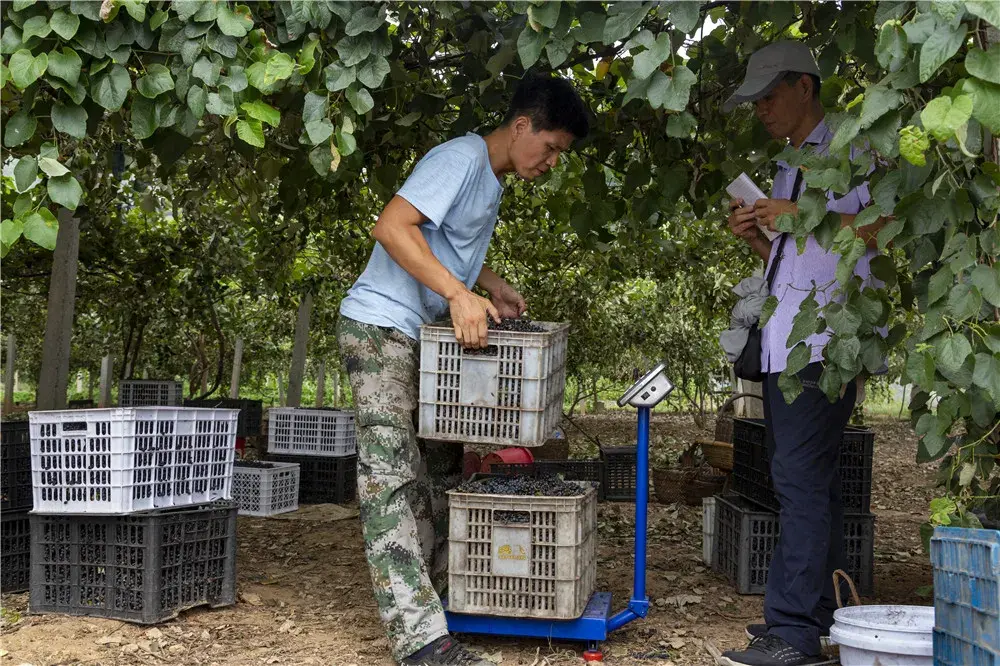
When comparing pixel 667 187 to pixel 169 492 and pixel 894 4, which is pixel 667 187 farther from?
pixel 169 492

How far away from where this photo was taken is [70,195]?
8.94 feet

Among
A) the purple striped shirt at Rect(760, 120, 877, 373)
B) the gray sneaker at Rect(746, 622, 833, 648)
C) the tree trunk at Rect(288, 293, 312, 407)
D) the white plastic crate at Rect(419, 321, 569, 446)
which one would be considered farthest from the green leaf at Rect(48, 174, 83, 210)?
the tree trunk at Rect(288, 293, 312, 407)

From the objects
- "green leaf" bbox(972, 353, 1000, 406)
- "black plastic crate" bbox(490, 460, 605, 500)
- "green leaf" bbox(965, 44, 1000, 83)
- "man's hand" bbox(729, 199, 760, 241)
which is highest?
"green leaf" bbox(965, 44, 1000, 83)

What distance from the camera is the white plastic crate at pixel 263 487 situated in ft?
20.3

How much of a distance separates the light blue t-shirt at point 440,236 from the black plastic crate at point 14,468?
69.5 inches

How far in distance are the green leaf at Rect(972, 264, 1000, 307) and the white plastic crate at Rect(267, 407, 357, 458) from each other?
17.2ft

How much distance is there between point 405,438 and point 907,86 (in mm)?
1881

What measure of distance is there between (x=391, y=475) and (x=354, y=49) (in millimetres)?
1382

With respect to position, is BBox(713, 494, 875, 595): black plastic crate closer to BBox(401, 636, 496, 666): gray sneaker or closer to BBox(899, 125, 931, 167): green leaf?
BBox(401, 636, 496, 666): gray sneaker

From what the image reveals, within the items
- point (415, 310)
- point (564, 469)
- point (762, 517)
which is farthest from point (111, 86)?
point (564, 469)

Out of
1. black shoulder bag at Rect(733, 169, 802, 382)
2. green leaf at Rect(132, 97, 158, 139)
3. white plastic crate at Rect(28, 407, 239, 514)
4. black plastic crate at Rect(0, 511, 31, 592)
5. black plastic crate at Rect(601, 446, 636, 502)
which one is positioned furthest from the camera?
black plastic crate at Rect(601, 446, 636, 502)

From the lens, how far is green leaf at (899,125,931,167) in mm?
1977

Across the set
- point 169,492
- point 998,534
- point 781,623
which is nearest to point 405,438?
point 169,492

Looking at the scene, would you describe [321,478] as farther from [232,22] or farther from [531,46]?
[531,46]
